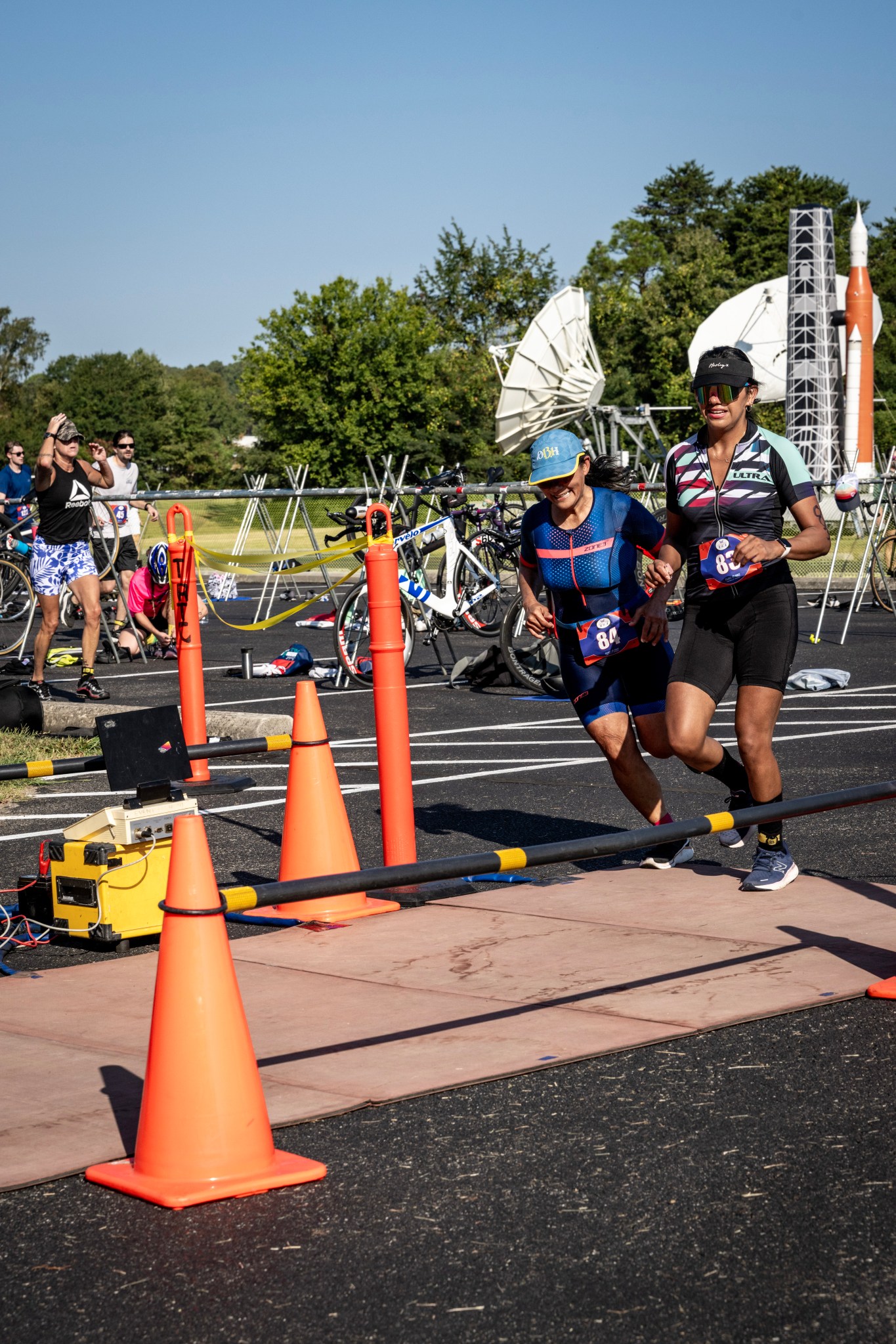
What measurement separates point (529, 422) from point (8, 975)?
39.4m

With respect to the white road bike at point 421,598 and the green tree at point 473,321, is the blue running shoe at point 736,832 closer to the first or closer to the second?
the white road bike at point 421,598

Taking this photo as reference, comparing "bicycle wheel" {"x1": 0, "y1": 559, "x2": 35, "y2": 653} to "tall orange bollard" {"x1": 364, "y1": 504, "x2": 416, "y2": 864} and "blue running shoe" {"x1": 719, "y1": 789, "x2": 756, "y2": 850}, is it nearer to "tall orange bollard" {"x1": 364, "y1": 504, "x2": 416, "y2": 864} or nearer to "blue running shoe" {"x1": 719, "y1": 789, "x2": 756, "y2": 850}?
"tall orange bollard" {"x1": 364, "y1": 504, "x2": 416, "y2": 864}

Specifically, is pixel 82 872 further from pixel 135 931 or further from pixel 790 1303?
pixel 790 1303

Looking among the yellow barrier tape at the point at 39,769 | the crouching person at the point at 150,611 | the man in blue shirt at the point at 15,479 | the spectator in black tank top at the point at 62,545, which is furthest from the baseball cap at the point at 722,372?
the man in blue shirt at the point at 15,479

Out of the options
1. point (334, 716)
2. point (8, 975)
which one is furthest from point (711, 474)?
point (334, 716)

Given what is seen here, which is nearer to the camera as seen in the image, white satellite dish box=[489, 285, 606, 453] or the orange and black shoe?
A: the orange and black shoe

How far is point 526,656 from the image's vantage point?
14.1m

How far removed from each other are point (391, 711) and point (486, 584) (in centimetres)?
870

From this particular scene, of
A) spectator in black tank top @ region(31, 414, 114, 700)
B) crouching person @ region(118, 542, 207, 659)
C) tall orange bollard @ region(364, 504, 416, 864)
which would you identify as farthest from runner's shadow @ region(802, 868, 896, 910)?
crouching person @ region(118, 542, 207, 659)

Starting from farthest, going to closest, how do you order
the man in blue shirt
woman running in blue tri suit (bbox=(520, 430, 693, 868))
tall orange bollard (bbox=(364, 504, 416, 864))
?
the man in blue shirt < tall orange bollard (bbox=(364, 504, 416, 864)) < woman running in blue tri suit (bbox=(520, 430, 693, 868))

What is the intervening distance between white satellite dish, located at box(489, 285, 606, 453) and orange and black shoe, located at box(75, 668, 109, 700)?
30.0 meters

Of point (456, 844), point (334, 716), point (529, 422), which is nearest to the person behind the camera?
point (456, 844)

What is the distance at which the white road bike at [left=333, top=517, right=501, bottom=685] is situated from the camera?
14.5m

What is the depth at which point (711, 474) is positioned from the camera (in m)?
6.38
